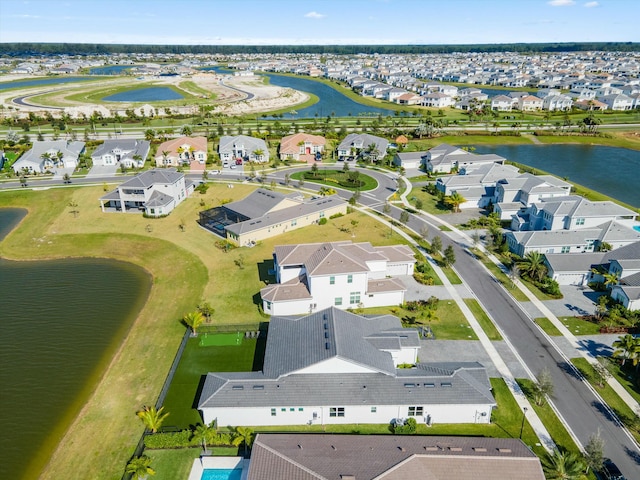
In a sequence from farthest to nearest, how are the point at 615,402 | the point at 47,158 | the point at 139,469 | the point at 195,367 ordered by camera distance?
the point at 47,158
the point at 195,367
the point at 615,402
the point at 139,469

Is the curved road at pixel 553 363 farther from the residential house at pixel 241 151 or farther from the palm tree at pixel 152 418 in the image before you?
the residential house at pixel 241 151

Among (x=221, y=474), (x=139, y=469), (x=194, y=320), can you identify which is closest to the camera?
(x=139, y=469)

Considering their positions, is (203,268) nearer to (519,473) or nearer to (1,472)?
(1,472)

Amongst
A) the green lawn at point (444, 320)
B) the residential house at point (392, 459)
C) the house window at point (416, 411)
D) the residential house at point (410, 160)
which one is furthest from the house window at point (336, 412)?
the residential house at point (410, 160)

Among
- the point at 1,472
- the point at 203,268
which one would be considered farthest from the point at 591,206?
the point at 1,472

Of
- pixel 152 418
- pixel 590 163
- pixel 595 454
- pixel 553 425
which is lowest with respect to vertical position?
pixel 152 418

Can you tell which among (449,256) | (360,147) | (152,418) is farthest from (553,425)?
(360,147)

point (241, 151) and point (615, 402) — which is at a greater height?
point (241, 151)

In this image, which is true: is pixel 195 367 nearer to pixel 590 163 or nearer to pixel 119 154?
pixel 119 154
